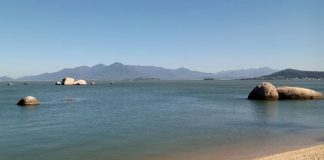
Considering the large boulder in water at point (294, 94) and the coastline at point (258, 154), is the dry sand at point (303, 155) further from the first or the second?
the large boulder in water at point (294, 94)

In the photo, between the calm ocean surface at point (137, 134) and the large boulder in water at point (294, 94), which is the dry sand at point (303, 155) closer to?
the calm ocean surface at point (137, 134)

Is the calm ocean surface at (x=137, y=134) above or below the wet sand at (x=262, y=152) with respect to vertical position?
above

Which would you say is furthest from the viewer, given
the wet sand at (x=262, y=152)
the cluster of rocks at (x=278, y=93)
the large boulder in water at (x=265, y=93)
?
the cluster of rocks at (x=278, y=93)

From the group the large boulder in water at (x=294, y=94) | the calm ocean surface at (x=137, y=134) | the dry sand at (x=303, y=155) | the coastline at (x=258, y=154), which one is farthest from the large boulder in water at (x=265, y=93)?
the dry sand at (x=303, y=155)

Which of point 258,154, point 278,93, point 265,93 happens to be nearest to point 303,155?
point 258,154

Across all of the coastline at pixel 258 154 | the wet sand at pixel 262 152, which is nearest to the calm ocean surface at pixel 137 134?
the wet sand at pixel 262 152

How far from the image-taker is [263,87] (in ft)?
191

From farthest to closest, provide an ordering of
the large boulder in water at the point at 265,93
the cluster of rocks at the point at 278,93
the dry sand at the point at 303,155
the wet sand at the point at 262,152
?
the cluster of rocks at the point at 278,93 → the large boulder in water at the point at 265,93 → the wet sand at the point at 262,152 → the dry sand at the point at 303,155

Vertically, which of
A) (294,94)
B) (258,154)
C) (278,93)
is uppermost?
(278,93)

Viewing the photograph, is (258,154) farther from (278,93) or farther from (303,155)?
(278,93)

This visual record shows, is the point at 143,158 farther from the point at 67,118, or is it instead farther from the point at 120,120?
the point at 67,118

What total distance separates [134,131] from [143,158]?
8.69 meters

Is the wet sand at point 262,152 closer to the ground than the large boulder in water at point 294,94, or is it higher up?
closer to the ground

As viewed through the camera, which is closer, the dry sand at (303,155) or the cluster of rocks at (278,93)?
the dry sand at (303,155)
